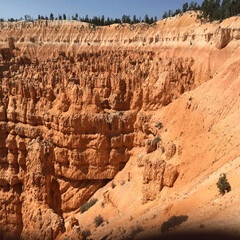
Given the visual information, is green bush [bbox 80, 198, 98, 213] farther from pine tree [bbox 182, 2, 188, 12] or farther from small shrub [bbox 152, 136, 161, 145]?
pine tree [bbox 182, 2, 188, 12]

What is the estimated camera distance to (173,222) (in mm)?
9969

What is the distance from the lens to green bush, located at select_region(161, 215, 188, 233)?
32.0 feet

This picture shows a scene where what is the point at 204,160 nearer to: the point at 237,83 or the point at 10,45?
the point at 237,83

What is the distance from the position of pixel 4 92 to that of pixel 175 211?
959 inches

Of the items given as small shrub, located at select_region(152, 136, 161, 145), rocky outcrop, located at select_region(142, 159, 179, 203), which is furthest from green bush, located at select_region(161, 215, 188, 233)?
small shrub, located at select_region(152, 136, 161, 145)

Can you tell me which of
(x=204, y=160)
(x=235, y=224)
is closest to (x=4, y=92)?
(x=204, y=160)

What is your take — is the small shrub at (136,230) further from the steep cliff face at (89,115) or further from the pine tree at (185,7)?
the pine tree at (185,7)

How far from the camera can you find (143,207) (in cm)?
1602

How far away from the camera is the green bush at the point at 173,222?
384 inches

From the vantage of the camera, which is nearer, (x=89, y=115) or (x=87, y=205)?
(x=87, y=205)

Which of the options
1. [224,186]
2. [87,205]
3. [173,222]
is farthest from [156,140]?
[173,222]

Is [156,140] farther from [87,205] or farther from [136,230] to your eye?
[136,230]

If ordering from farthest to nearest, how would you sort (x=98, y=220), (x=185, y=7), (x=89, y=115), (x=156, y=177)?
(x=185, y=7) → (x=89, y=115) → (x=98, y=220) → (x=156, y=177)

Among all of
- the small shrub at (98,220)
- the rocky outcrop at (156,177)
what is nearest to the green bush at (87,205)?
the small shrub at (98,220)
